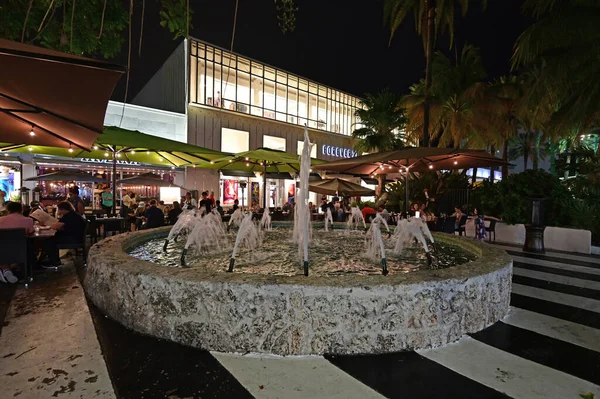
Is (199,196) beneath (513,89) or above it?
beneath

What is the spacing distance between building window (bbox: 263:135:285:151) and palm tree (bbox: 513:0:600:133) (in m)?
16.9

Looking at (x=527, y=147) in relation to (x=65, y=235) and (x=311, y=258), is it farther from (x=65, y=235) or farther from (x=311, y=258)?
(x=65, y=235)

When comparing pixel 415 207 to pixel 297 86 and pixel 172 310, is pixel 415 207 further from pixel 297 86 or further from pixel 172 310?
pixel 297 86

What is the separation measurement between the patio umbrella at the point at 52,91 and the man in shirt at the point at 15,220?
3.96 feet

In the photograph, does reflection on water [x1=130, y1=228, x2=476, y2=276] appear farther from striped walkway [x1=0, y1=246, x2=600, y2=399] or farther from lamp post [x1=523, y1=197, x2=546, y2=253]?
lamp post [x1=523, y1=197, x2=546, y2=253]

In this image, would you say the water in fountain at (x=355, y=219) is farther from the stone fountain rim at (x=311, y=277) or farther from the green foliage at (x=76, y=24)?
the green foliage at (x=76, y=24)

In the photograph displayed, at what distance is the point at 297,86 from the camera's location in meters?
27.7

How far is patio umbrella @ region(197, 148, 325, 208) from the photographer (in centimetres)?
1025

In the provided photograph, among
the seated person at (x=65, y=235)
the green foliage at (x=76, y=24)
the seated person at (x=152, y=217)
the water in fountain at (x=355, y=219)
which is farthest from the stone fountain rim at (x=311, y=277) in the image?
the water in fountain at (x=355, y=219)

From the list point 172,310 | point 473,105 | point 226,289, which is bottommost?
point 172,310

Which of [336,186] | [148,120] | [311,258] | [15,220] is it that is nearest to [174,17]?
[311,258]

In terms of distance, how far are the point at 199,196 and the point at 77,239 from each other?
15495 millimetres

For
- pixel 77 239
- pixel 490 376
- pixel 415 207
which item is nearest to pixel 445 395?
pixel 490 376

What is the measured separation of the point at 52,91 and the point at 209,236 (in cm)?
501
